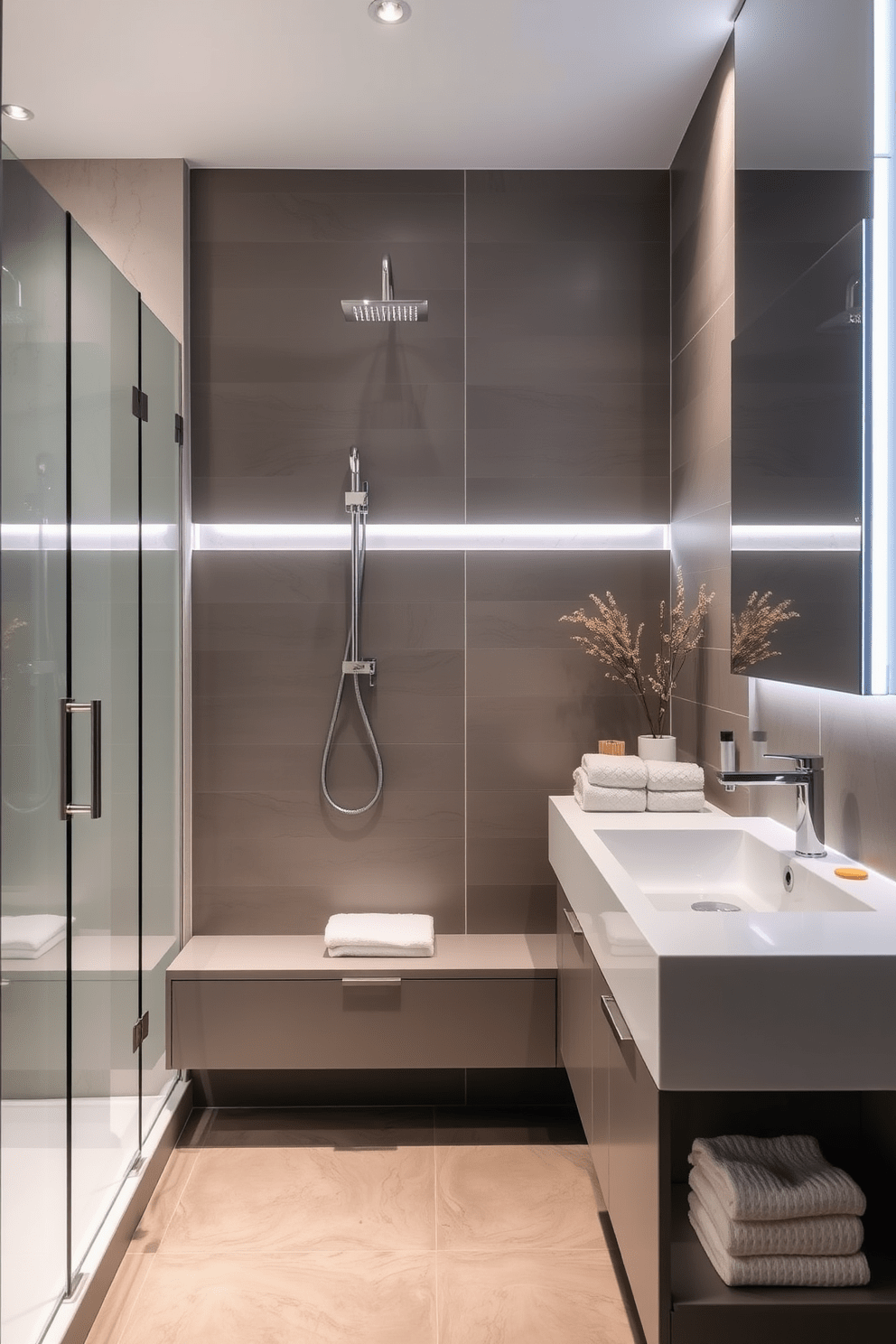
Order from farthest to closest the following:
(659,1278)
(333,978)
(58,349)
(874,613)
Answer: (333,978), (58,349), (874,613), (659,1278)

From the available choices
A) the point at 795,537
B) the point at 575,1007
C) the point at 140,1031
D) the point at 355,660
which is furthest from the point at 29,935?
the point at 795,537

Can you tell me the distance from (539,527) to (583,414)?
0.38m

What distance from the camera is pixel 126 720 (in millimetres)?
2344

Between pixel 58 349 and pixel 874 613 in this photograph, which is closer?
pixel 874 613

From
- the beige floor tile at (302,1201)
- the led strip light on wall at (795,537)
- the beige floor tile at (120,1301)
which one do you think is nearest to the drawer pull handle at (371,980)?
the beige floor tile at (302,1201)

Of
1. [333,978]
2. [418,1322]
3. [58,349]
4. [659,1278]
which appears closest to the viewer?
[659,1278]

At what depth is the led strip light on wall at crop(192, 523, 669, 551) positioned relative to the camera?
2.97 meters

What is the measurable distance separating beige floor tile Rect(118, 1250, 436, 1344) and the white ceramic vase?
1.35 meters

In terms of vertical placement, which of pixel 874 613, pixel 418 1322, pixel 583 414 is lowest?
pixel 418 1322

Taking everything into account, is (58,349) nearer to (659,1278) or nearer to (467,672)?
(467,672)

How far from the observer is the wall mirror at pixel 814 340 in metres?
1.59

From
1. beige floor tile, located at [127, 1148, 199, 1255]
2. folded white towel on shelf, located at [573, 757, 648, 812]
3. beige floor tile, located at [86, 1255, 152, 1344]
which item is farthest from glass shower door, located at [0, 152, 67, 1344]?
folded white towel on shelf, located at [573, 757, 648, 812]

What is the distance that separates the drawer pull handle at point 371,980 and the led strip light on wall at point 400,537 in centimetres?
128

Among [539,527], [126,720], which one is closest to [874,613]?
[539,527]
